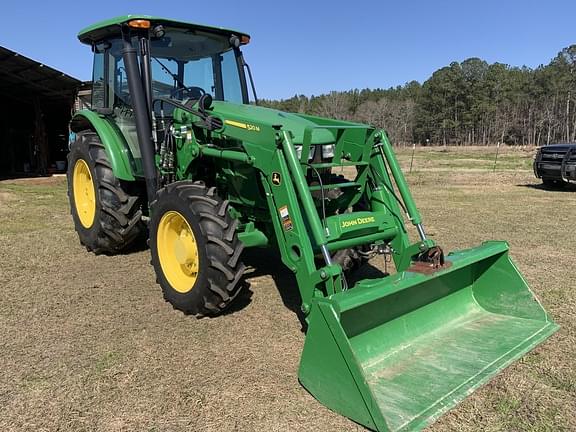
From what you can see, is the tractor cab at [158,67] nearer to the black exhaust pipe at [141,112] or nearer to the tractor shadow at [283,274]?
the black exhaust pipe at [141,112]

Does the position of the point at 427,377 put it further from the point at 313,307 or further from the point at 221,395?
the point at 221,395

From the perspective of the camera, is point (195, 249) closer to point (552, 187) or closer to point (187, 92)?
point (187, 92)

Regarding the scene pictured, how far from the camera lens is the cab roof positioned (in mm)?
4895

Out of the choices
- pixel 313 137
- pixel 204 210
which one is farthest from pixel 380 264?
pixel 204 210

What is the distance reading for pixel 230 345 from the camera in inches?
150

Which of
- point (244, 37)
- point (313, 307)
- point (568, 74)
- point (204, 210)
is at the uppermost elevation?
point (568, 74)

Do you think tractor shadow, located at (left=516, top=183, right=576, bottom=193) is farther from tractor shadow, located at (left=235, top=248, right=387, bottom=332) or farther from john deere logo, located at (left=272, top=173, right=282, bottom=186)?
john deere logo, located at (left=272, top=173, right=282, bottom=186)

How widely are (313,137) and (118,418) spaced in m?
2.52

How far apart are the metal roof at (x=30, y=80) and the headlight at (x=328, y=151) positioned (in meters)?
12.9

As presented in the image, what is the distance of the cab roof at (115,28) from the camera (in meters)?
4.89

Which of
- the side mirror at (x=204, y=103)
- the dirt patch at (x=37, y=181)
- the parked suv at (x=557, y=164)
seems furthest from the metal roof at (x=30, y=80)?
the parked suv at (x=557, y=164)

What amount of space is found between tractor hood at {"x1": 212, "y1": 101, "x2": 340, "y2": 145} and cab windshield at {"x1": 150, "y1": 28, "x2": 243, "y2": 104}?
2.13 feet

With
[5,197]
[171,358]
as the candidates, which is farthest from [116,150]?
[5,197]

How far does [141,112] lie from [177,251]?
1.42m
